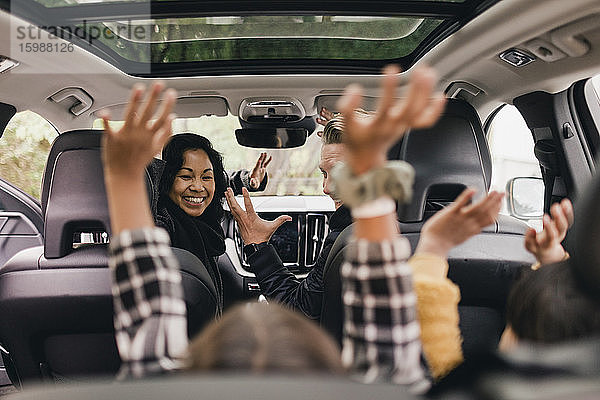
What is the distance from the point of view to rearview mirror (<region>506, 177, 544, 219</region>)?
2.71 m

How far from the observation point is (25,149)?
11.1 ft

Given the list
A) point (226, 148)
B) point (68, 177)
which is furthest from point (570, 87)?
point (68, 177)

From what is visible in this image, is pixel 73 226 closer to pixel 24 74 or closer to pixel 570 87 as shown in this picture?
pixel 24 74

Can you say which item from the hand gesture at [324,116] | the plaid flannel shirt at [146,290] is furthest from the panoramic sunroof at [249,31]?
the plaid flannel shirt at [146,290]

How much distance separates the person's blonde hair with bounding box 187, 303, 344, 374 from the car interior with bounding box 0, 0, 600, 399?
1082mm

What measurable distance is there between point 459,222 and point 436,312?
6.9 inches

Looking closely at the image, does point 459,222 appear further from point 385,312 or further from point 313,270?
point 313,270

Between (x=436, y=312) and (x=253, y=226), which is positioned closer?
(x=436, y=312)

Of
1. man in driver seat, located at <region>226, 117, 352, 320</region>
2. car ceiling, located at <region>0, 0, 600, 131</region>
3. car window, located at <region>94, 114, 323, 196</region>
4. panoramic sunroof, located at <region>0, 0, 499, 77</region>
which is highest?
panoramic sunroof, located at <region>0, 0, 499, 77</region>

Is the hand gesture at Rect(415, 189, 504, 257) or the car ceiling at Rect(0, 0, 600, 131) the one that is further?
the car ceiling at Rect(0, 0, 600, 131)

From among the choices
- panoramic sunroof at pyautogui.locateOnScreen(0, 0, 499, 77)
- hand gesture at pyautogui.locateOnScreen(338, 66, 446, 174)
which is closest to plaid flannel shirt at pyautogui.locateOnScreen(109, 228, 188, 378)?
hand gesture at pyautogui.locateOnScreen(338, 66, 446, 174)

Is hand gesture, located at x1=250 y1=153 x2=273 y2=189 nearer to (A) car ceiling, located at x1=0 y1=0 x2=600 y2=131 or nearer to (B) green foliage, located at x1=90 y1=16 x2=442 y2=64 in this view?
(A) car ceiling, located at x1=0 y1=0 x2=600 y2=131

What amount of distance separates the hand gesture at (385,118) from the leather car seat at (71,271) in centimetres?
114

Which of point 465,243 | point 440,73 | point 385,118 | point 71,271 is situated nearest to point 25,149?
point 71,271
